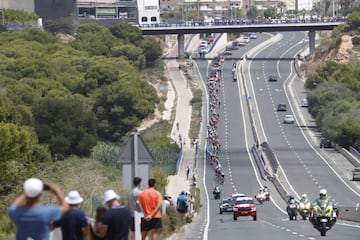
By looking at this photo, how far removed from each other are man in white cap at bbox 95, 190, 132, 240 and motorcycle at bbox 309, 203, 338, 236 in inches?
705

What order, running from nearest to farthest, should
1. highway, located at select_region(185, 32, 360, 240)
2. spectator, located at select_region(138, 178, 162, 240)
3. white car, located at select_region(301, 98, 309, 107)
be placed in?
1. spectator, located at select_region(138, 178, 162, 240)
2. highway, located at select_region(185, 32, 360, 240)
3. white car, located at select_region(301, 98, 309, 107)

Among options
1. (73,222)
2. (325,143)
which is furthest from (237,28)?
(73,222)

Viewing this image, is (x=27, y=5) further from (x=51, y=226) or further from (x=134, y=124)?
(x=51, y=226)

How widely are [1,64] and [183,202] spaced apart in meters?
75.0

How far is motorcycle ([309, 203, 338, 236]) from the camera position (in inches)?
1507

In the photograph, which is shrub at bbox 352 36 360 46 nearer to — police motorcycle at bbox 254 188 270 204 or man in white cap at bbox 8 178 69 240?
police motorcycle at bbox 254 188 270 204

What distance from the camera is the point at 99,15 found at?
639 ft

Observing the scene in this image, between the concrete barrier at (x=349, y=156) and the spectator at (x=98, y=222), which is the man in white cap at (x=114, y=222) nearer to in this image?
the spectator at (x=98, y=222)

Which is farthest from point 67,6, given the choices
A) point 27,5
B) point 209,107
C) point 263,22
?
point 209,107

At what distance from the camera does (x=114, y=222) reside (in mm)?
20594

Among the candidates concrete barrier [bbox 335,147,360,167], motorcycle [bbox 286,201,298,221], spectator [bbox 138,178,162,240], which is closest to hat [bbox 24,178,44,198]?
spectator [bbox 138,178,162,240]

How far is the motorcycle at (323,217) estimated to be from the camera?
38281 mm

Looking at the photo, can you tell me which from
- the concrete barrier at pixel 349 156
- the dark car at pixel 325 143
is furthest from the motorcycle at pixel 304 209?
the dark car at pixel 325 143

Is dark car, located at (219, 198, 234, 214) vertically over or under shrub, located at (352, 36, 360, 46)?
over
